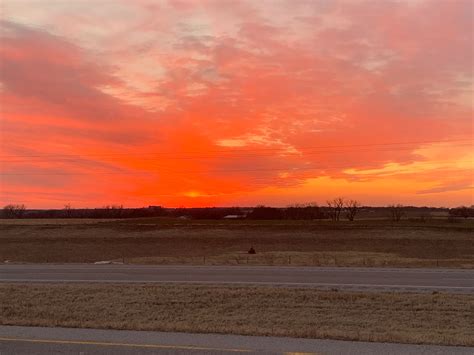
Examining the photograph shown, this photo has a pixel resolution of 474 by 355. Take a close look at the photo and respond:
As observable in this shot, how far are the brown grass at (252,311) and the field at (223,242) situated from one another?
13.9m

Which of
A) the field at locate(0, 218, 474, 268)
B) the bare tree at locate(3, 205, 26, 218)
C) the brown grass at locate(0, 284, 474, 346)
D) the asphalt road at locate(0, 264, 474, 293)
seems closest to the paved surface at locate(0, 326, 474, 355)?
the brown grass at locate(0, 284, 474, 346)

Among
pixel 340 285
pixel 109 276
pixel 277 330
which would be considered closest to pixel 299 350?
pixel 277 330

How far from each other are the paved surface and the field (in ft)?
64.0

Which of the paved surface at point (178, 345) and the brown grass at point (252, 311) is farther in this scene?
the brown grass at point (252, 311)

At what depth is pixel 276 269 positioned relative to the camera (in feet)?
73.8

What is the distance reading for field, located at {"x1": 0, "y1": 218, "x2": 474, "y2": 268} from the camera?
36250mm

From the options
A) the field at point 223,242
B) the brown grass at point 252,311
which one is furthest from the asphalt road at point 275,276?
the field at point 223,242

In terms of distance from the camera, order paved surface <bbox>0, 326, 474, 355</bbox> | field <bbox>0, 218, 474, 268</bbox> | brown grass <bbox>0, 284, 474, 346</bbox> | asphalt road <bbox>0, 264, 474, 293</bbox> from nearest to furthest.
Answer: paved surface <bbox>0, 326, 474, 355</bbox> < brown grass <bbox>0, 284, 474, 346</bbox> < asphalt road <bbox>0, 264, 474, 293</bbox> < field <bbox>0, 218, 474, 268</bbox>

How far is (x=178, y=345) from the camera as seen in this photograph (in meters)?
7.39

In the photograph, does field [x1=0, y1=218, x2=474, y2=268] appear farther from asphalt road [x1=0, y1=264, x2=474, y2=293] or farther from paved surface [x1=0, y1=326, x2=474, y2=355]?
paved surface [x1=0, y1=326, x2=474, y2=355]

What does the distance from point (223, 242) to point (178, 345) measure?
4350 centimetres

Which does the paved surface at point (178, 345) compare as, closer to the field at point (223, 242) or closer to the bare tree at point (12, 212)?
the field at point (223, 242)

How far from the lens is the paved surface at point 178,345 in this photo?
7.04 metres

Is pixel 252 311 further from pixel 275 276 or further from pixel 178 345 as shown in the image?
pixel 275 276
